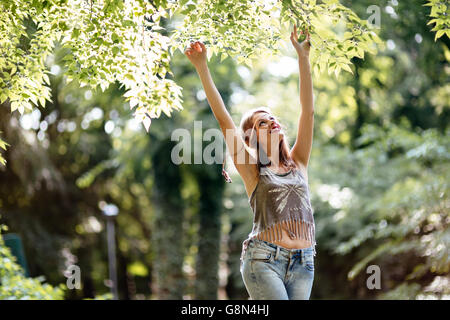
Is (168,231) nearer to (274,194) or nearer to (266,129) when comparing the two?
(266,129)

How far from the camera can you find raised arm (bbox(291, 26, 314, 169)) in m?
2.68

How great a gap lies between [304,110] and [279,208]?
25.3 inches

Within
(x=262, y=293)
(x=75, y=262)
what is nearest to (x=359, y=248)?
(x=75, y=262)

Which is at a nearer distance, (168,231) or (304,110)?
(304,110)

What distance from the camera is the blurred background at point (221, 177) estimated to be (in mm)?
9094

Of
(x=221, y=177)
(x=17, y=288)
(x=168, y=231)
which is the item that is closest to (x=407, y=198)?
(x=221, y=177)

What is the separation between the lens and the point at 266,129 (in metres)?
2.58

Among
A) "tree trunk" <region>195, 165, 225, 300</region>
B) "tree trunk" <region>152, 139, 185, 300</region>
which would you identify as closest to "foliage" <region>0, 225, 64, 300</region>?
"tree trunk" <region>152, 139, 185, 300</region>

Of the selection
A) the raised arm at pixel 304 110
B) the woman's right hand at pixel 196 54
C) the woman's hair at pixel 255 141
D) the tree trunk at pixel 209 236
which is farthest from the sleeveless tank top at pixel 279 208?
the tree trunk at pixel 209 236

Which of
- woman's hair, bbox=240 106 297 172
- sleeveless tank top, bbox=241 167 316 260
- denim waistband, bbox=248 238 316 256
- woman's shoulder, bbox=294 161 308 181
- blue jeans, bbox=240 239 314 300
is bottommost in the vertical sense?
blue jeans, bbox=240 239 314 300

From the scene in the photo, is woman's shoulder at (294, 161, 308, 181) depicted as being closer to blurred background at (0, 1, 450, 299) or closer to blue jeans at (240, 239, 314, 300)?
blue jeans at (240, 239, 314, 300)

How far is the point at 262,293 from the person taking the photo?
7.13ft

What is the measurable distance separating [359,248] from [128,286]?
8.15 meters

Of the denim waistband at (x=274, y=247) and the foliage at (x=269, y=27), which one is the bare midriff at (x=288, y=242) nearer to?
the denim waistband at (x=274, y=247)
